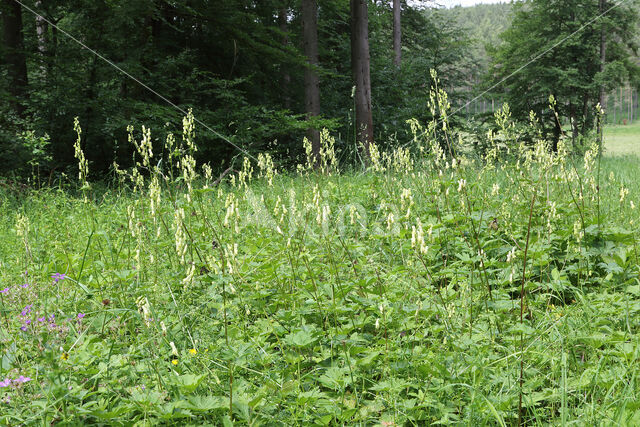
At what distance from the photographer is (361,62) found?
31.8 feet

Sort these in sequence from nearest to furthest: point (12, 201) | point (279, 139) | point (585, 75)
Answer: point (12, 201)
point (279, 139)
point (585, 75)

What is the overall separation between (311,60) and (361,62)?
109 centimetres

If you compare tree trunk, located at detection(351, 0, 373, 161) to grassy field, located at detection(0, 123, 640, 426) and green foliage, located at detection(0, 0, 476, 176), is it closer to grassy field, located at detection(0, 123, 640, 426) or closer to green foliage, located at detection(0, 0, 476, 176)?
green foliage, located at detection(0, 0, 476, 176)

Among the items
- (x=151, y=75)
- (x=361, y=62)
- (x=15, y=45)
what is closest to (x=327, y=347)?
(x=151, y=75)

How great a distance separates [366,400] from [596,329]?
3.74 ft

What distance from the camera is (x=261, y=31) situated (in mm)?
9328

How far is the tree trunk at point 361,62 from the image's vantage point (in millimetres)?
9539

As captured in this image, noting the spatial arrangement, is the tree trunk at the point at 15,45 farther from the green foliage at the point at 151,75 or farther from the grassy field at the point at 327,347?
the grassy field at the point at 327,347

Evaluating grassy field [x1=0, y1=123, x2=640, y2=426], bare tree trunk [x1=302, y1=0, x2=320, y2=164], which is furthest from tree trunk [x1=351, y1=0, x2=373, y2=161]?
grassy field [x1=0, y1=123, x2=640, y2=426]

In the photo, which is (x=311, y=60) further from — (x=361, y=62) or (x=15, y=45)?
(x=15, y=45)

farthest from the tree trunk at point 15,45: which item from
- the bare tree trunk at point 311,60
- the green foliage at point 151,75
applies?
the bare tree trunk at point 311,60

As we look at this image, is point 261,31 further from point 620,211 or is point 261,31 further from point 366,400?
point 366,400

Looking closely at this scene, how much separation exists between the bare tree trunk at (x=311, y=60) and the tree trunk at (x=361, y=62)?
34.5 inches

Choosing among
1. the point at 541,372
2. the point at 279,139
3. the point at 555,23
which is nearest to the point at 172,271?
the point at 541,372
